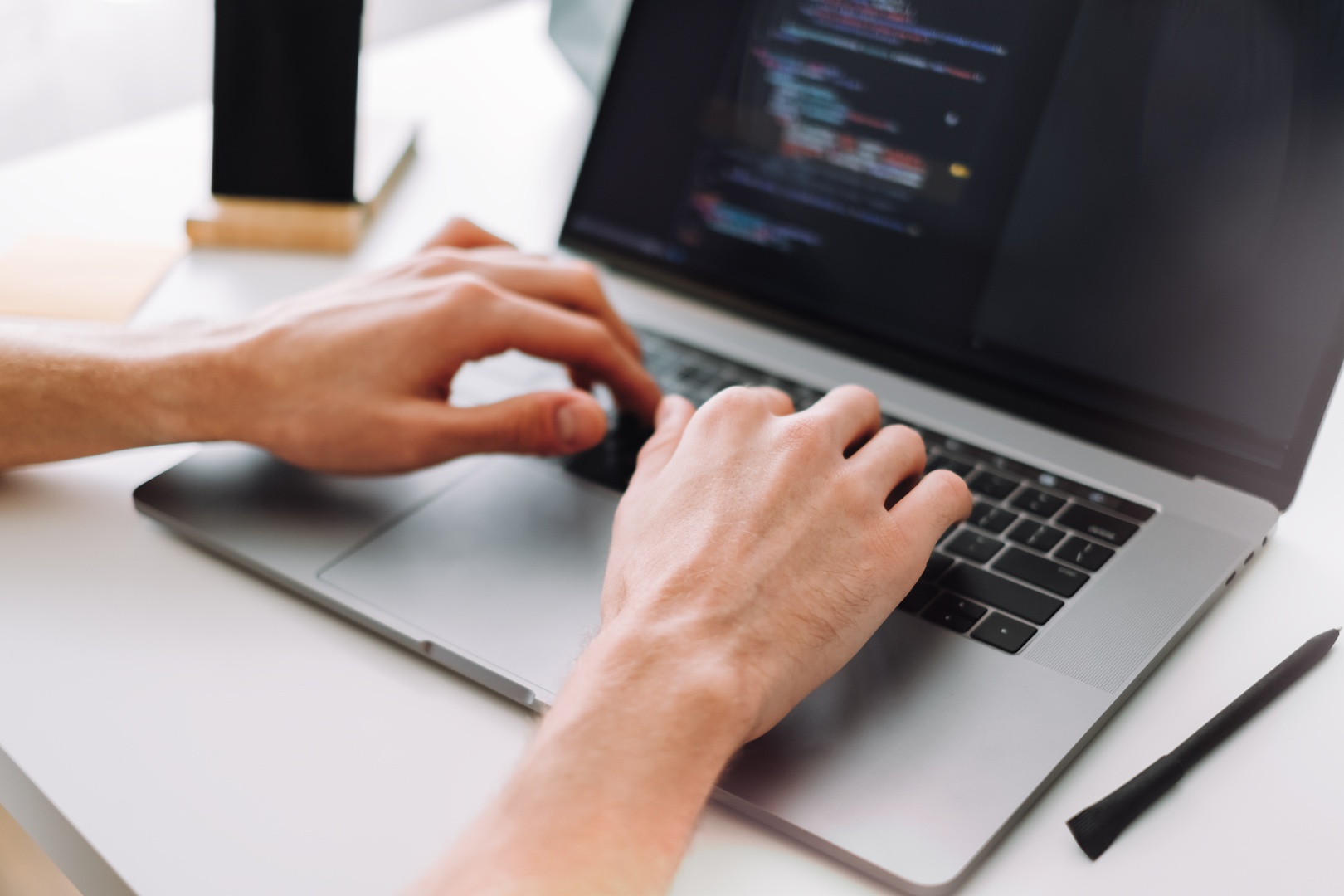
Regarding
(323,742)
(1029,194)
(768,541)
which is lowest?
(323,742)

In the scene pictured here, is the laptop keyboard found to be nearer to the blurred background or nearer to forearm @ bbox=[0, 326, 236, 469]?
forearm @ bbox=[0, 326, 236, 469]

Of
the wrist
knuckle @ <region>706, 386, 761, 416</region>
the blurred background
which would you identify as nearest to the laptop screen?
knuckle @ <region>706, 386, 761, 416</region>

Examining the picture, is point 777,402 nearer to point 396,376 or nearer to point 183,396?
point 396,376

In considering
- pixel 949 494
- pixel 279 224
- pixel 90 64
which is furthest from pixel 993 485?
pixel 90 64

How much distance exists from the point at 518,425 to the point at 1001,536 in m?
0.28

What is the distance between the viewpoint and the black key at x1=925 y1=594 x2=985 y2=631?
54 centimetres

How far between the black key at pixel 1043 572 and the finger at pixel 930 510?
0.04m

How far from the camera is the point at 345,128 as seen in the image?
918mm

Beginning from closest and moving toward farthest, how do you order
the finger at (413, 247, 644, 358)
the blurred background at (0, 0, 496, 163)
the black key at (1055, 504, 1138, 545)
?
the black key at (1055, 504, 1138, 545) < the finger at (413, 247, 644, 358) < the blurred background at (0, 0, 496, 163)

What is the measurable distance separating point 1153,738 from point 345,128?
2.53 feet

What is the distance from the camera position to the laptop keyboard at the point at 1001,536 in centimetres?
55

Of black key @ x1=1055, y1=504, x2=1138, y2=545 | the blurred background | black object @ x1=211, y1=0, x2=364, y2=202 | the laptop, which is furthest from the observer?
the blurred background

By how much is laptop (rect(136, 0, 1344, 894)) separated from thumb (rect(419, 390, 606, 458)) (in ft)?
0.11

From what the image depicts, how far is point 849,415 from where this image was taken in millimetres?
602
